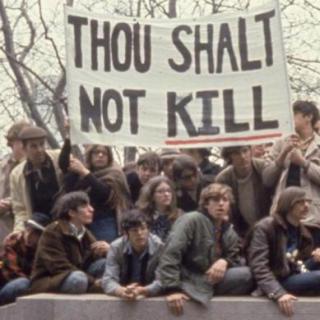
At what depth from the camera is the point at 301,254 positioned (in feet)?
44.9

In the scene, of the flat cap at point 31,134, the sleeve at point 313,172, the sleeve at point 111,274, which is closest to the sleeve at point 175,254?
the sleeve at point 111,274

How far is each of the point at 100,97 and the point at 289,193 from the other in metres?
1.97

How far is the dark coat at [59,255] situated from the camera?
1404 centimetres

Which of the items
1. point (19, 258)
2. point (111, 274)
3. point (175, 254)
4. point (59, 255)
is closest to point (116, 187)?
point (59, 255)

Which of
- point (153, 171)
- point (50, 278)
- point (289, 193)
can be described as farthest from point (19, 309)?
point (289, 193)

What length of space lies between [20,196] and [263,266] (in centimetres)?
258

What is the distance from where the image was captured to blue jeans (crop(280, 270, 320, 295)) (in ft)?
44.7

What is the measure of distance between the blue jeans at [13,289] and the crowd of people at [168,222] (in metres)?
Result: 0.01

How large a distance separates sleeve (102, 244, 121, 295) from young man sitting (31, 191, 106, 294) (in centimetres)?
32

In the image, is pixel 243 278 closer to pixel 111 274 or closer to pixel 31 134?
pixel 111 274

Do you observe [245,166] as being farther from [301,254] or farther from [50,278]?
[50,278]

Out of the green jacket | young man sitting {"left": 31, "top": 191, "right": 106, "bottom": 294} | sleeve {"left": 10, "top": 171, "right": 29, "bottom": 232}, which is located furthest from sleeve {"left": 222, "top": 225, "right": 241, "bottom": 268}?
sleeve {"left": 10, "top": 171, "right": 29, "bottom": 232}

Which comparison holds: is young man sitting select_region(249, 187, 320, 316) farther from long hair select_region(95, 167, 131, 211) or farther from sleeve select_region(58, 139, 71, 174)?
sleeve select_region(58, 139, 71, 174)

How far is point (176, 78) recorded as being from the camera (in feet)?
47.0
